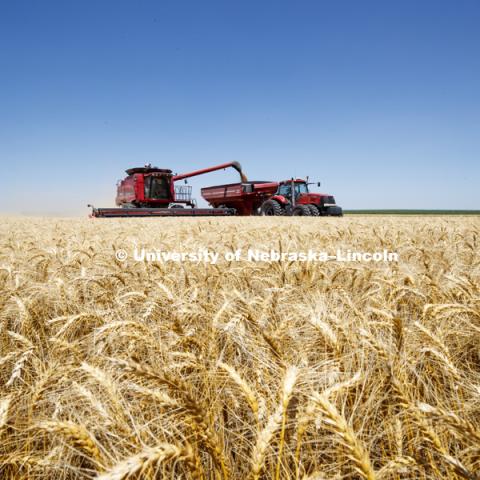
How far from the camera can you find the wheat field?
0.74m

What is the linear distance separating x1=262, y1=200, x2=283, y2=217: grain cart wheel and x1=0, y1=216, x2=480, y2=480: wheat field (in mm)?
15247

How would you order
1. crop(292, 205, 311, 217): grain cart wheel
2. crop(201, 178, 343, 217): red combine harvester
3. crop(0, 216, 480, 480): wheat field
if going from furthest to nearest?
crop(201, 178, 343, 217): red combine harvester
crop(292, 205, 311, 217): grain cart wheel
crop(0, 216, 480, 480): wheat field

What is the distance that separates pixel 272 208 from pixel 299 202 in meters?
1.59

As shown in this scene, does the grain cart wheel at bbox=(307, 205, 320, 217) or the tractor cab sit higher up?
the tractor cab

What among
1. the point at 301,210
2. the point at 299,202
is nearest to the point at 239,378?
the point at 301,210

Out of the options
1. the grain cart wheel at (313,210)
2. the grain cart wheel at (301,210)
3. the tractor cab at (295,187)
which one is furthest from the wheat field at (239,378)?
the tractor cab at (295,187)

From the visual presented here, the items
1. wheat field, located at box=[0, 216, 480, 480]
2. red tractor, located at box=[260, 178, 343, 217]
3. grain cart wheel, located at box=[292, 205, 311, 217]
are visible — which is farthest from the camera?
red tractor, located at box=[260, 178, 343, 217]

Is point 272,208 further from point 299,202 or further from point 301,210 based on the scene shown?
point 301,210

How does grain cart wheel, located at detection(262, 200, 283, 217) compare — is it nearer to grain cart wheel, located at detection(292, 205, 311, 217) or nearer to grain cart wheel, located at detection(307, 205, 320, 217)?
grain cart wheel, located at detection(292, 205, 311, 217)

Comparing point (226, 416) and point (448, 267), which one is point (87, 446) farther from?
point (448, 267)

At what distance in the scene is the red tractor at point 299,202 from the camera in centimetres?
1702

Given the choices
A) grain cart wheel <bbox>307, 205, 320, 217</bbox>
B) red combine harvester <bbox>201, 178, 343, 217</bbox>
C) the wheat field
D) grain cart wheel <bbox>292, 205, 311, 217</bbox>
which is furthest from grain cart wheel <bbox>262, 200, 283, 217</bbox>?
the wheat field

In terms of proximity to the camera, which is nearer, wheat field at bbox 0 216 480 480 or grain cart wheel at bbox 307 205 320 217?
wheat field at bbox 0 216 480 480

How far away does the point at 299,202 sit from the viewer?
17.9 metres
